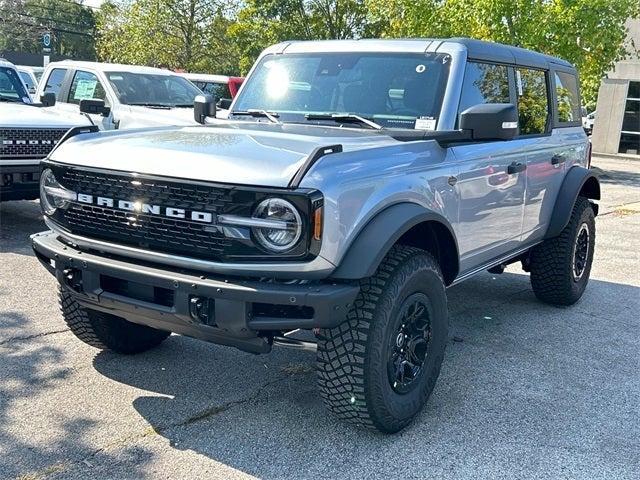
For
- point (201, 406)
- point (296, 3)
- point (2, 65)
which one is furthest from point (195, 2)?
point (201, 406)

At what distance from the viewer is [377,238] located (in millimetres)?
3088

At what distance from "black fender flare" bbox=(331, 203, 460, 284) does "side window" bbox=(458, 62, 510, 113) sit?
1.09 metres

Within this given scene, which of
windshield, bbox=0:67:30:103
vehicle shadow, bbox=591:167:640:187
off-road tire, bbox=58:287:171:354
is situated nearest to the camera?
off-road tire, bbox=58:287:171:354

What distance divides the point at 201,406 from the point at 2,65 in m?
7.41

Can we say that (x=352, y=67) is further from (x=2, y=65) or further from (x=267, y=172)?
(x=2, y=65)

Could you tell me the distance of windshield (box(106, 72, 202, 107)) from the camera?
9633 millimetres

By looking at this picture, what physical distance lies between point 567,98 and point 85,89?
6.63 meters

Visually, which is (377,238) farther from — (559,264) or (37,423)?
(559,264)

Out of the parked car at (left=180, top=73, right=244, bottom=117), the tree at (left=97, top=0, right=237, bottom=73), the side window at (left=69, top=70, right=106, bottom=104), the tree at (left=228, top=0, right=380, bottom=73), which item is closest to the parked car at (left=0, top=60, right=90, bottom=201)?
the side window at (left=69, top=70, right=106, bottom=104)

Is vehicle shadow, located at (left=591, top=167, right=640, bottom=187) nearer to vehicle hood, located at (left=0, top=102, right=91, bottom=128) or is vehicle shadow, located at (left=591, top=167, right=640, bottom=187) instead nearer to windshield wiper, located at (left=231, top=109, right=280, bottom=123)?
vehicle hood, located at (left=0, top=102, right=91, bottom=128)

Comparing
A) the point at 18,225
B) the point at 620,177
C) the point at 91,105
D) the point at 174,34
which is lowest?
the point at 620,177

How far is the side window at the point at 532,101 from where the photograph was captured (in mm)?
5016

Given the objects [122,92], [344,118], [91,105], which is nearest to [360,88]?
[344,118]

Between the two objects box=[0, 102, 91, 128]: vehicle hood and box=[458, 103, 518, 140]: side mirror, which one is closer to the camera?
box=[458, 103, 518, 140]: side mirror
